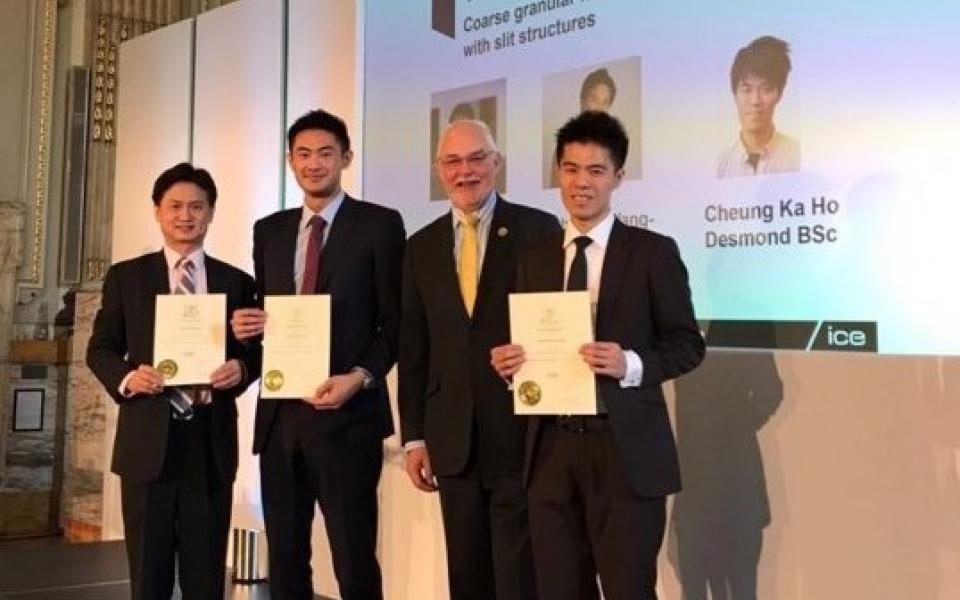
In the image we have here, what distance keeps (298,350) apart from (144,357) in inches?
16.3

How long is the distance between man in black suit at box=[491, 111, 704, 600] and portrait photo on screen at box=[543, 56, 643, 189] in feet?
3.37

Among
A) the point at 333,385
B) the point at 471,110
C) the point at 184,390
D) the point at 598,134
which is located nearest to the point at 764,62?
the point at 598,134

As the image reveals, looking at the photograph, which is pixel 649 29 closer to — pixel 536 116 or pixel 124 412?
pixel 536 116

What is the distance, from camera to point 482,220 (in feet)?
7.55

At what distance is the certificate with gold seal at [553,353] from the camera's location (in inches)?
76.2

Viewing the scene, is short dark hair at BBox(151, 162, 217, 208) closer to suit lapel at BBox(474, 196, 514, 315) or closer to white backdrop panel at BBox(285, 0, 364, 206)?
suit lapel at BBox(474, 196, 514, 315)

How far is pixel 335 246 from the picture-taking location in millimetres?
2432

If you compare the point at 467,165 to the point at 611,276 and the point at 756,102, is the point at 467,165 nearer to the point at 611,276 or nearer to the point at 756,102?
the point at 611,276

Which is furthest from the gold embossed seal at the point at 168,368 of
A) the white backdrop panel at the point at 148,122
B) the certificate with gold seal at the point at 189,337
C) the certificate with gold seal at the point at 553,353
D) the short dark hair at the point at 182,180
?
the white backdrop panel at the point at 148,122

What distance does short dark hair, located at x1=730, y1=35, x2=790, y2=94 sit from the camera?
2.85 meters

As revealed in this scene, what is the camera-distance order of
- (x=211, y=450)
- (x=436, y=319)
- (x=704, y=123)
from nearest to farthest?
1. (x=436, y=319)
2. (x=211, y=450)
3. (x=704, y=123)

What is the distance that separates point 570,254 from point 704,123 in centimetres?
115

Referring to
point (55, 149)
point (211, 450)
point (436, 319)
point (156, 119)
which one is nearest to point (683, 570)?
point (436, 319)

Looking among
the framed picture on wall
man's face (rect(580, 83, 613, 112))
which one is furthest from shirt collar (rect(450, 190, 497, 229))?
the framed picture on wall
